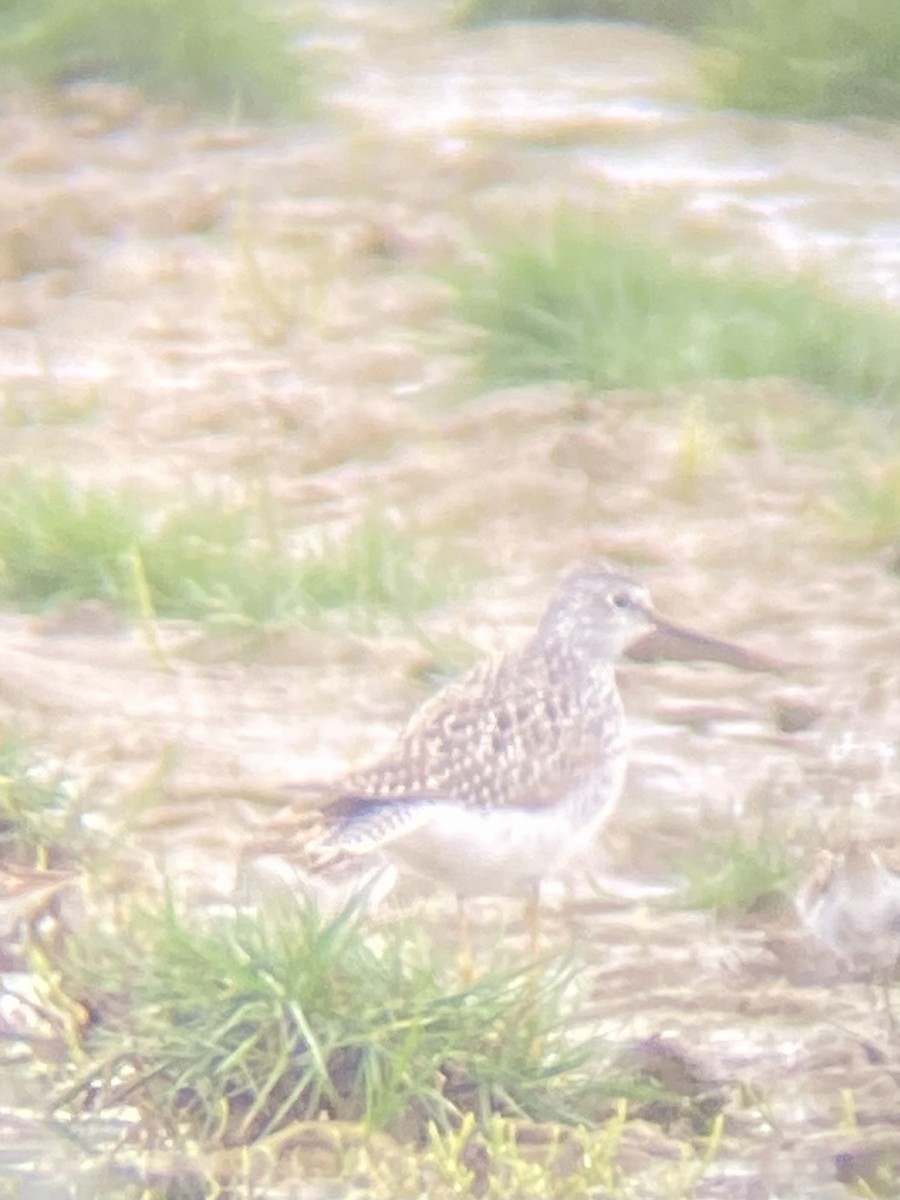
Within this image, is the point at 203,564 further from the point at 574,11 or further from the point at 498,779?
the point at 574,11

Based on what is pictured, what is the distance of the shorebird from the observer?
5.51 metres

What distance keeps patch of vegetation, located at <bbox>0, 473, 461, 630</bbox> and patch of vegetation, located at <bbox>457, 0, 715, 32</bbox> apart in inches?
229

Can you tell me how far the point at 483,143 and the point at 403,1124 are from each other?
667 centimetres

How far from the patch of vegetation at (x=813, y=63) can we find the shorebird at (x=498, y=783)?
551 cm

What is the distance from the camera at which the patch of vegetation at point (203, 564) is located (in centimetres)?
718

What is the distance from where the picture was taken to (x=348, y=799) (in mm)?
5555

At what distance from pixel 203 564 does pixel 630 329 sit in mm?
1916

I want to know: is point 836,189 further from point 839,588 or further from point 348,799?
point 348,799

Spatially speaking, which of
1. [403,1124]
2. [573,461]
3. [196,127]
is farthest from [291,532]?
[196,127]

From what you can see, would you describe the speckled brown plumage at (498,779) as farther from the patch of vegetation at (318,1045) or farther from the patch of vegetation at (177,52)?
the patch of vegetation at (177,52)

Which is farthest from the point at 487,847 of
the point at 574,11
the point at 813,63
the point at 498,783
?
the point at 574,11

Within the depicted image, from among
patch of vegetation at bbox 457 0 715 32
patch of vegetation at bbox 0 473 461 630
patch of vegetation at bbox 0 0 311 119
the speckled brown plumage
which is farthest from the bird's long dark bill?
patch of vegetation at bbox 457 0 715 32

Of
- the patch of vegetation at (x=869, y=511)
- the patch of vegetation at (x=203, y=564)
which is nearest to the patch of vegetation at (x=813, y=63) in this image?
the patch of vegetation at (x=869, y=511)

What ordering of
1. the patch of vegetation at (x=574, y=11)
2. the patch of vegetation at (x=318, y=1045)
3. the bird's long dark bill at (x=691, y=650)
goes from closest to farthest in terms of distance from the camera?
the patch of vegetation at (x=318, y=1045), the bird's long dark bill at (x=691, y=650), the patch of vegetation at (x=574, y=11)
